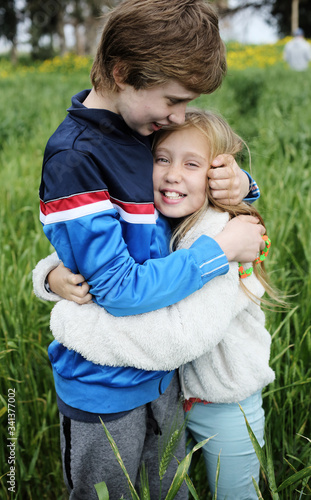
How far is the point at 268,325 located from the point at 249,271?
81cm

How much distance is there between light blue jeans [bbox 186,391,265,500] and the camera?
146 cm

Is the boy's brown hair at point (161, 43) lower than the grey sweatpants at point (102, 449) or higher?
higher

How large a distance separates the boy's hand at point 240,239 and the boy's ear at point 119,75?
485 mm

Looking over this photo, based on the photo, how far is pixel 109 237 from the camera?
3.63 feet

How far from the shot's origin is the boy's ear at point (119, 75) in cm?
118

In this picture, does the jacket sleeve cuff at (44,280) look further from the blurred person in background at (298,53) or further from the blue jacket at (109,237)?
the blurred person in background at (298,53)

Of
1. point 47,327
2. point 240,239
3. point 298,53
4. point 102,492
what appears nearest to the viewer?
point 102,492

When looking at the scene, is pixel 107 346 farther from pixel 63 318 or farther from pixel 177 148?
pixel 177 148

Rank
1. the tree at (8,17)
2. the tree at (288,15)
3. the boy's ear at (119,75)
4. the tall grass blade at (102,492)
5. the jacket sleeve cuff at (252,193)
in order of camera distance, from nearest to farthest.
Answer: the tall grass blade at (102,492)
the boy's ear at (119,75)
the jacket sleeve cuff at (252,193)
the tree at (8,17)
the tree at (288,15)

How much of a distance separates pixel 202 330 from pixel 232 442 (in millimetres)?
499

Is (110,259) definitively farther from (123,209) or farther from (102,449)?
(102,449)

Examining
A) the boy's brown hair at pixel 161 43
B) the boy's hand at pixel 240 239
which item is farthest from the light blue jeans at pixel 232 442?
the boy's brown hair at pixel 161 43

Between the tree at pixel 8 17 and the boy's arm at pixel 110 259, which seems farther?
the tree at pixel 8 17

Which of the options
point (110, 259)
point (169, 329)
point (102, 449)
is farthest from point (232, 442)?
point (110, 259)
